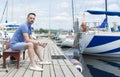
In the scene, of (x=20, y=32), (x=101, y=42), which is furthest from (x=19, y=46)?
(x=101, y=42)

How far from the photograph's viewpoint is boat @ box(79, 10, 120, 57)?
18359 mm

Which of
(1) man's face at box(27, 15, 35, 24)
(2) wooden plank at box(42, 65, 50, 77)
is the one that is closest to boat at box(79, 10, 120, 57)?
(2) wooden plank at box(42, 65, 50, 77)

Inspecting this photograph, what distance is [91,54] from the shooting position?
20.8 meters

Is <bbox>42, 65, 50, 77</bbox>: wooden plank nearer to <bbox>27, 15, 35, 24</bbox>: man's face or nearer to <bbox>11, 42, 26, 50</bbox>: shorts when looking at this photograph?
<bbox>11, 42, 26, 50</bbox>: shorts

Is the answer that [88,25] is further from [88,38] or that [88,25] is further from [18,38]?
[18,38]

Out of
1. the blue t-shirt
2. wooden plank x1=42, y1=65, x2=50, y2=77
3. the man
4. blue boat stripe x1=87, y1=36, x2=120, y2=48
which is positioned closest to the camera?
wooden plank x1=42, y1=65, x2=50, y2=77

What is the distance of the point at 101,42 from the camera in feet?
61.8

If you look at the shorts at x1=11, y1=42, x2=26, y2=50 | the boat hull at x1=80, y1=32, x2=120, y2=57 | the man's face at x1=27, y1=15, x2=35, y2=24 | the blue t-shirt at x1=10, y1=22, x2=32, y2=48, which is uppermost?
the man's face at x1=27, y1=15, x2=35, y2=24

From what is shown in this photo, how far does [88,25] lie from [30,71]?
12823 mm

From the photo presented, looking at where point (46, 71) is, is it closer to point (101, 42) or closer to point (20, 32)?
point (20, 32)

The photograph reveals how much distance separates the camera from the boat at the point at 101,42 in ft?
60.2

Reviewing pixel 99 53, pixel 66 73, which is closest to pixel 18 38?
pixel 66 73

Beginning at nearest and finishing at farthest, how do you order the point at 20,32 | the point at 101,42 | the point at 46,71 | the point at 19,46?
the point at 46,71 < the point at 19,46 < the point at 20,32 < the point at 101,42

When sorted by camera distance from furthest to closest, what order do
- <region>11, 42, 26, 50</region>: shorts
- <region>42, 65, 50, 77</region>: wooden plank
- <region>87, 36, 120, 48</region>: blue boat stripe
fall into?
<region>87, 36, 120, 48</region>: blue boat stripe → <region>11, 42, 26, 50</region>: shorts → <region>42, 65, 50, 77</region>: wooden plank
